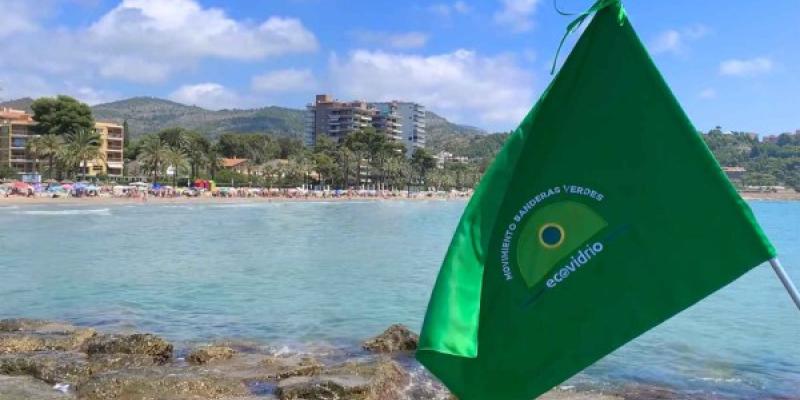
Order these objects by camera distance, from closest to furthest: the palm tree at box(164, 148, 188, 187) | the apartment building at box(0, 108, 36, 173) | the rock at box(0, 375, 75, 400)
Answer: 1. the rock at box(0, 375, 75, 400)
2. the apartment building at box(0, 108, 36, 173)
3. the palm tree at box(164, 148, 188, 187)

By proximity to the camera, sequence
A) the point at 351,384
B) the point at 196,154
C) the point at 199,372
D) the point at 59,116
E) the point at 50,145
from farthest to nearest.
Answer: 1. the point at 196,154
2. the point at 59,116
3. the point at 50,145
4. the point at 199,372
5. the point at 351,384

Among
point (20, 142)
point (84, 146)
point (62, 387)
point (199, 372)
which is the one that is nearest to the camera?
point (62, 387)

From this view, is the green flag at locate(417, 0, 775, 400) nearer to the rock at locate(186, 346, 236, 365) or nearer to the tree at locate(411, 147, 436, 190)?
the rock at locate(186, 346, 236, 365)

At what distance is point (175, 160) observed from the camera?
12106 centimetres

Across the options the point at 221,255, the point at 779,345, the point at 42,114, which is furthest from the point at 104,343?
the point at 42,114

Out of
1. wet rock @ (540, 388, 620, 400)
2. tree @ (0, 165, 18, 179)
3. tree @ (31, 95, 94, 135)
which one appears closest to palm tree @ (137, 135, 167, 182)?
tree @ (31, 95, 94, 135)

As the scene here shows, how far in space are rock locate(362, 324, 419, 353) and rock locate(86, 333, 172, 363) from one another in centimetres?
347

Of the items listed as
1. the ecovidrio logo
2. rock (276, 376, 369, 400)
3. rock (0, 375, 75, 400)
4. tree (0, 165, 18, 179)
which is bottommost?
rock (0, 375, 75, 400)

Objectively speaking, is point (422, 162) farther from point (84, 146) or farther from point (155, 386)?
point (155, 386)

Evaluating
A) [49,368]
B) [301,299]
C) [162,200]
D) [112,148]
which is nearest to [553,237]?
[49,368]

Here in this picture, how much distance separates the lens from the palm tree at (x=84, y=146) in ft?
340

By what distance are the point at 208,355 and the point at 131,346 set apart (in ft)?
3.94

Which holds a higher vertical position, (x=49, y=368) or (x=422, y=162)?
(x=422, y=162)

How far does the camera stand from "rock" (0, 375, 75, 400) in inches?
350
